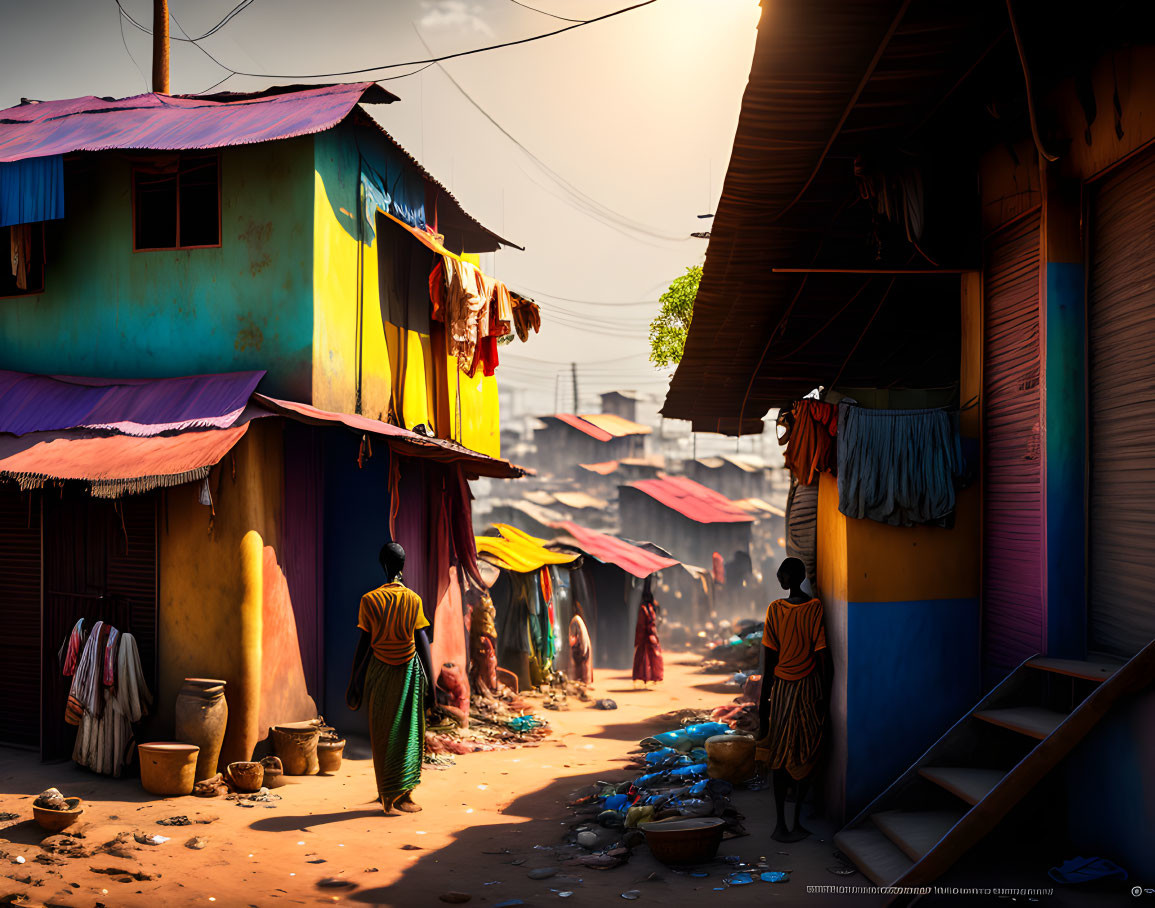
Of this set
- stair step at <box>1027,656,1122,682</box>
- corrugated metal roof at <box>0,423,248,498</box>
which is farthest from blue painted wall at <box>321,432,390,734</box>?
stair step at <box>1027,656,1122,682</box>

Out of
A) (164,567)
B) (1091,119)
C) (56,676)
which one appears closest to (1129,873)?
(1091,119)

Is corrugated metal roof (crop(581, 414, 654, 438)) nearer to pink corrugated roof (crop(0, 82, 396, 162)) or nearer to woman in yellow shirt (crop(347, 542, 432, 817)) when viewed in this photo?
pink corrugated roof (crop(0, 82, 396, 162))

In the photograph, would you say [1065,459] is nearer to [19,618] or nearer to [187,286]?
[187,286]

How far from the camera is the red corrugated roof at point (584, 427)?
126 feet

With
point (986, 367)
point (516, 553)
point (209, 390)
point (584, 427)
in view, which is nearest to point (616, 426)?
point (584, 427)

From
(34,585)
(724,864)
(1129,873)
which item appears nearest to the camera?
(1129,873)

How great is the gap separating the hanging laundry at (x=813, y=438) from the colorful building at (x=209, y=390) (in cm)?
423

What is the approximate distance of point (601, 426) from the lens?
1561 inches

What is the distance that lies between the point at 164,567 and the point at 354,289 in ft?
12.5

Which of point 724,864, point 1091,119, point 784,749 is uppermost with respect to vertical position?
point 1091,119

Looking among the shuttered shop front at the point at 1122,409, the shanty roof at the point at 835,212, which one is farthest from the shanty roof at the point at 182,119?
the shuttered shop front at the point at 1122,409

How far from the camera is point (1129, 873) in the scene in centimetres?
449

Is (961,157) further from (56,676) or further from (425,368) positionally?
(56,676)

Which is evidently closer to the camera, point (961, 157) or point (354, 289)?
point (961, 157)
